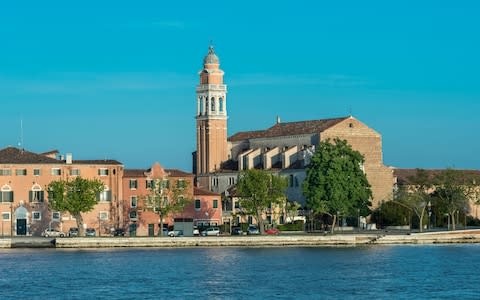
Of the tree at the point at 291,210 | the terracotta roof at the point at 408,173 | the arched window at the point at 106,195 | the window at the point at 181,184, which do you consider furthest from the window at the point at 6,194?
the terracotta roof at the point at 408,173

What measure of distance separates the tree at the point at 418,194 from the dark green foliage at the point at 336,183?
15.2 feet

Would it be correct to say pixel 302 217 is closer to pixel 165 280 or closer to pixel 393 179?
pixel 393 179

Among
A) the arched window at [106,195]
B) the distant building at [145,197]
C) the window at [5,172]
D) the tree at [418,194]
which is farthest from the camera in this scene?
the tree at [418,194]

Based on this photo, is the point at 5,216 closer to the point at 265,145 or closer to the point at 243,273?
the point at 265,145

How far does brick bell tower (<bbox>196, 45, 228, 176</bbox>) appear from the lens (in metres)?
148

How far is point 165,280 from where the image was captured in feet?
243

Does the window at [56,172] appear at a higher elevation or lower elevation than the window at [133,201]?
higher

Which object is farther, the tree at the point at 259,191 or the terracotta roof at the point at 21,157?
the tree at the point at 259,191

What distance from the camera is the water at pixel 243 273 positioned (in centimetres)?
6712

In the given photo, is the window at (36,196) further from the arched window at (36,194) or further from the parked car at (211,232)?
the parked car at (211,232)

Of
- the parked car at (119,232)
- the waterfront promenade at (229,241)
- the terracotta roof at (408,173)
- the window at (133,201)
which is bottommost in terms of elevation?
the waterfront promenade at (229,241)

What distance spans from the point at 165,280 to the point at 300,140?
6609 cm

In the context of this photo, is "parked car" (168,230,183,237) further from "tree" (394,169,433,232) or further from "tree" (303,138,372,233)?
"tree" (394,169,433,232)

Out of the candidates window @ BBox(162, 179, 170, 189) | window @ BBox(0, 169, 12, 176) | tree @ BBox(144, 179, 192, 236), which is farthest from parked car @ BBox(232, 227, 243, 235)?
window @ BBox(0, 169, 12, 176)
